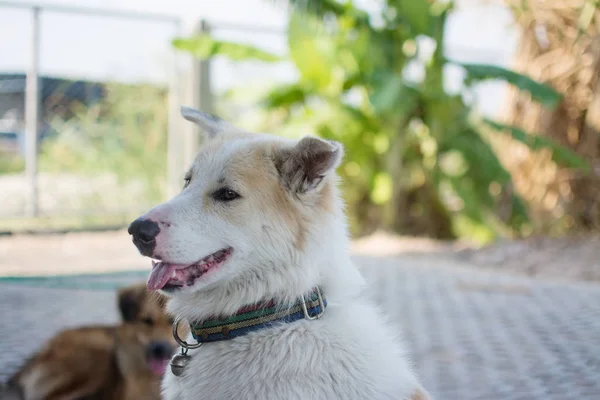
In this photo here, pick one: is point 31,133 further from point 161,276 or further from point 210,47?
point 161,276

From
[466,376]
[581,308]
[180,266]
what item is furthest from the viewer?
[581,308]

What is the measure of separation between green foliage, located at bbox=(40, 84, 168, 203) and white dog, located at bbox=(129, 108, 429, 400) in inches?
297

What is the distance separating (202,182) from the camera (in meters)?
2.20

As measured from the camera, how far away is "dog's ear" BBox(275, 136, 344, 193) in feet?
6.63

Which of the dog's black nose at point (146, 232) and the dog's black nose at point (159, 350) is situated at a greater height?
the dog's black nose at point (146, 232)

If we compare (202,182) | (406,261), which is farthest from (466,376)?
(406,261)

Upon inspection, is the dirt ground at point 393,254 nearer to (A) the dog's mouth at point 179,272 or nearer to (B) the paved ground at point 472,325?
(B) the paved ground at point 472,325

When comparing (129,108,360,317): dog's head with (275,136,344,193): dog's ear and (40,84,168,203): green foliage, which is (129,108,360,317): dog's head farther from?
(40,84,168,203): green foliage

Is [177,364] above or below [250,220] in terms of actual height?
below

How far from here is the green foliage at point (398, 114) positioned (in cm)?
903

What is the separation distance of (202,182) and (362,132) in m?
7.88

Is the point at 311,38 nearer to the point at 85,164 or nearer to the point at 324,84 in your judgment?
the point at 324,84

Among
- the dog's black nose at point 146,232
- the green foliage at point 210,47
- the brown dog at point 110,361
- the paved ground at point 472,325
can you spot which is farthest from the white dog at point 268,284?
the green foliage at point 210,47

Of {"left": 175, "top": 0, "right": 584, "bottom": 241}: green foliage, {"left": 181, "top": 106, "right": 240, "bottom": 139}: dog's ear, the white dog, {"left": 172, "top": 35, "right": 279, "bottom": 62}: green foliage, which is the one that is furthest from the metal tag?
{"left": 172, "top": 35, "right": 279, "bottom": 62}: green foliage
